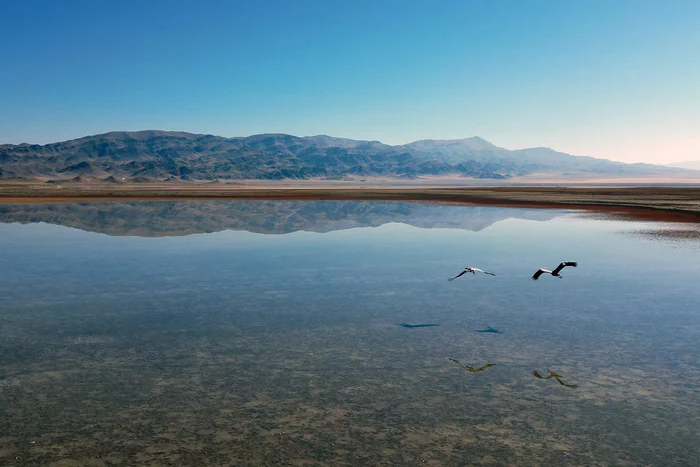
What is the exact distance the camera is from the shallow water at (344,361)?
21.8ft

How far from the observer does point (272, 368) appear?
9.15m

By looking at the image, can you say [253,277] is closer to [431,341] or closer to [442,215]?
[431,341]

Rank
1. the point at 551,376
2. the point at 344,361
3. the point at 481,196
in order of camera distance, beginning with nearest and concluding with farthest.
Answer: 1. the point at 551,376
2. the point at 344,361
3. the point at 481,196

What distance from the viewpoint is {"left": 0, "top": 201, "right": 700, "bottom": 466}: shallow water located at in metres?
6.66

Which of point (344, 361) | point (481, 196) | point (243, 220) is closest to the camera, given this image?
point (344, 361)

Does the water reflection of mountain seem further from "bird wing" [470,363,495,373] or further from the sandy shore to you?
"bird wing" [470,363,495,373]

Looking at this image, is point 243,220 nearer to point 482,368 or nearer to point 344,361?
point 344,361

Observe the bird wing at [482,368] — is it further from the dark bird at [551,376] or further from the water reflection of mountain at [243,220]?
the water reflection of mountain at [243,220]

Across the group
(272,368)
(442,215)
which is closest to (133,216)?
(442,215)

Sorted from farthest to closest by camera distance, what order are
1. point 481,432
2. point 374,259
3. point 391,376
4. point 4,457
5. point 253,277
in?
point 374,259 → point 253,277 → point 391,376 → point 481,432 → point 4,457

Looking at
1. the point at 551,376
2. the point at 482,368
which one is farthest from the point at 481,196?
the point at 551,376

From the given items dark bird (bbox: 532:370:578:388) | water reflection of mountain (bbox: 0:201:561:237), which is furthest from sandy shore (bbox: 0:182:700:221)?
dark bird (bbox: 532:370:578:388)

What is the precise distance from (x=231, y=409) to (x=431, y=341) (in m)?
4.50

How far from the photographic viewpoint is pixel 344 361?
950cm
